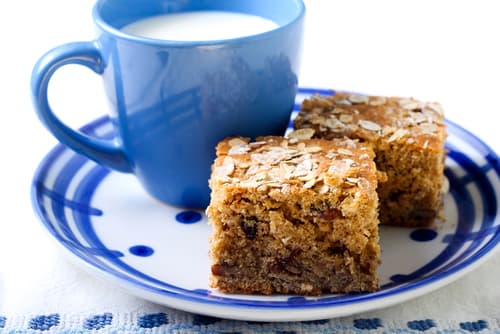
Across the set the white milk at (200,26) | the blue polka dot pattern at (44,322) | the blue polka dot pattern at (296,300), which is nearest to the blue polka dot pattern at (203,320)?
the blue polka dot pattern at (296,300)

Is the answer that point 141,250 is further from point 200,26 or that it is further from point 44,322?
point 200,26

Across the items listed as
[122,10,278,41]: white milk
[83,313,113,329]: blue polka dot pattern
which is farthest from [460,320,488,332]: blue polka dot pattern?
[122,10,278,41]: white milk

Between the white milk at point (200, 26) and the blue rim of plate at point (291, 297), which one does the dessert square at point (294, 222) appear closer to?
the blue rim of plate at point (291, 297)

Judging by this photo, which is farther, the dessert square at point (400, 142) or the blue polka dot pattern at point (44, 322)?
the dessert square at point (400, 142)

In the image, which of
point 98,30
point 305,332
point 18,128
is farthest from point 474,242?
point 18,128

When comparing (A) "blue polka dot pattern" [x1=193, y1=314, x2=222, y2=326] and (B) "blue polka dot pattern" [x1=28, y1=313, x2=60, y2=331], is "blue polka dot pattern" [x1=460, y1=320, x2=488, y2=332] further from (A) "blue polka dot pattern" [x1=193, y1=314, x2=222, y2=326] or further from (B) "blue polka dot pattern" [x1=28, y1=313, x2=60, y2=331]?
(B) "blue polka dot pattern" [x1=28, y1=313, x2=60, y2=331]

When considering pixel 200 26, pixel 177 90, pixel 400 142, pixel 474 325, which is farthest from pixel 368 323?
pixel 200 26

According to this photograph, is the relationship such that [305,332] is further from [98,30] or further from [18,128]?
[18,128]
